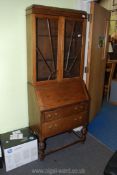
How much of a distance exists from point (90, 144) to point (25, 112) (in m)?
1.07

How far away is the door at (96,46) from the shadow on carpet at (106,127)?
0.29m

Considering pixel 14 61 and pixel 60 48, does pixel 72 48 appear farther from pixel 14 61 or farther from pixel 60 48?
pixel 14 61

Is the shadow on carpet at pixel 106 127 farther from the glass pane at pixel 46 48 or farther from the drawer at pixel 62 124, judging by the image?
the glass pane at pixel 46 48

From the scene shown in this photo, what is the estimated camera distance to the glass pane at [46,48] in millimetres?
1930

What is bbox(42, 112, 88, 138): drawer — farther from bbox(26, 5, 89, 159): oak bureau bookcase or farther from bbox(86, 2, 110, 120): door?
bbox(86, 2, 110, 120): door

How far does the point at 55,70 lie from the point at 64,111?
531 mm

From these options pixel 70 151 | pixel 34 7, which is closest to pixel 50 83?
pixel 34 7

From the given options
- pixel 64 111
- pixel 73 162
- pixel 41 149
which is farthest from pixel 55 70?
pixel 73 162

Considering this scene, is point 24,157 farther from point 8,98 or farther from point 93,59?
point 93,59

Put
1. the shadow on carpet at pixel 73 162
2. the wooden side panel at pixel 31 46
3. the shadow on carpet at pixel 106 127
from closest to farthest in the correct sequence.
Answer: the wooden side panel at pixel 31 46
the shadow on carpet at pixel 73 162
the shadow on carpet at pixel 106 127

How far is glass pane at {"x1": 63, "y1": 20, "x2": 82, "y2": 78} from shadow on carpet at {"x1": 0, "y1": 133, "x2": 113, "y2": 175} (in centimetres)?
104

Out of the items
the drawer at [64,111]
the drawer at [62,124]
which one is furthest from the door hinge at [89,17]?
the drawer at [62,124]

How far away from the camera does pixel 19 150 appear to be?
1.87 m

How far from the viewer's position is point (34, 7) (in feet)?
5.54
